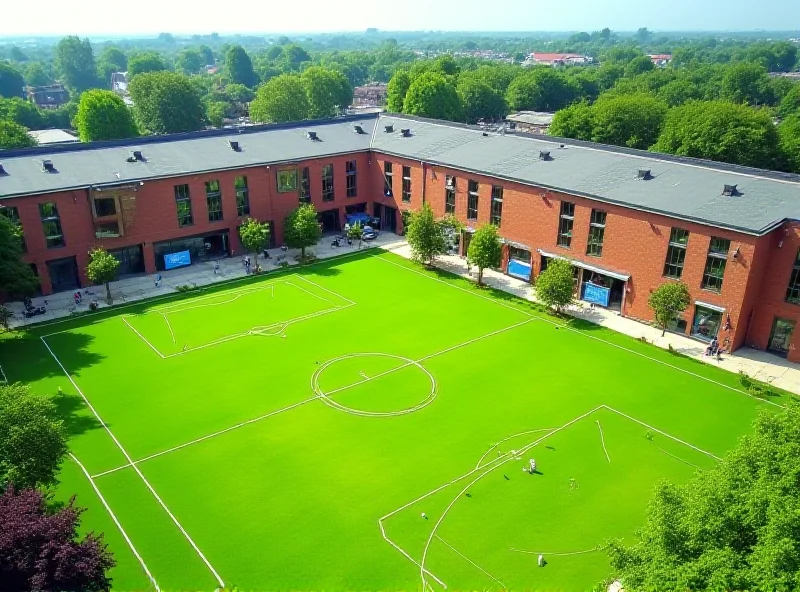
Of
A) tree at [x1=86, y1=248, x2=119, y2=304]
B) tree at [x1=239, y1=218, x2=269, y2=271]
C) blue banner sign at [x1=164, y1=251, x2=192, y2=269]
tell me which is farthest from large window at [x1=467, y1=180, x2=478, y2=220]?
tree at [x1=86, y1=248, x2=119, y2=304]

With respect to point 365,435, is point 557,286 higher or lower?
higher

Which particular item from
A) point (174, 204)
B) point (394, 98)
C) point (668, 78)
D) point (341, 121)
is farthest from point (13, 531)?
point (668, 78)

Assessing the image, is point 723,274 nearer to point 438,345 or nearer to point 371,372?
point 438,345

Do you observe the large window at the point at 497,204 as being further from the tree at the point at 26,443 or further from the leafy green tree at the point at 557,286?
the tree at the point at 26,443

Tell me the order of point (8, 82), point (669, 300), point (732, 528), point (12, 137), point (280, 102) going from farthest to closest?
point (8, 82) → point (280, 102) → point (12, 137) → point (669, 300) → point (732, 528)

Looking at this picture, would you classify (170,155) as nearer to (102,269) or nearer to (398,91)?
(102,269)

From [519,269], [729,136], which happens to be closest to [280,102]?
[519,269]

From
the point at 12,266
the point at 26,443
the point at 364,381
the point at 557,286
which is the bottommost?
the point at 364,381

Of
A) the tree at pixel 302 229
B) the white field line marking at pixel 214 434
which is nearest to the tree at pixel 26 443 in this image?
the white field line marking at pixel 214 434
